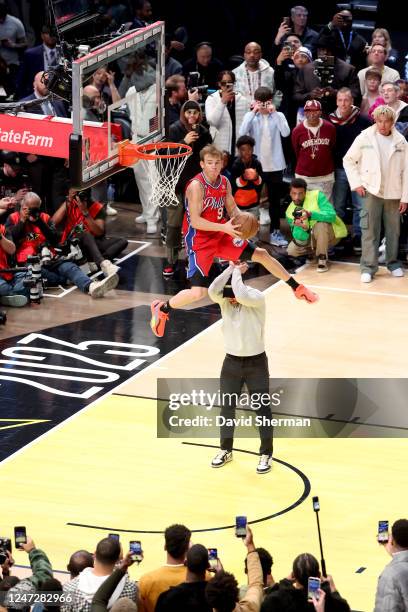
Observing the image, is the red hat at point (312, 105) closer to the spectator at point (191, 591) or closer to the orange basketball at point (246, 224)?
the orange basketball at point (246, 224)

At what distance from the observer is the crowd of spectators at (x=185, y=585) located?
24.3 ft

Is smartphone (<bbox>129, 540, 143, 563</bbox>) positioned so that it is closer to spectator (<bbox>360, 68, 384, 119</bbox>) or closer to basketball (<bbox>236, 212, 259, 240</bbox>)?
basketball (<bbox>236, 212, 259, 240</bbox>)

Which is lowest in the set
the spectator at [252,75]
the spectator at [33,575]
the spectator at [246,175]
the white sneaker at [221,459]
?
the white sneaker at [221,459]

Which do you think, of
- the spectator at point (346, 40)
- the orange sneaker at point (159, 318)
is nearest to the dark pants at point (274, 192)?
the spectator at point (346, 40)

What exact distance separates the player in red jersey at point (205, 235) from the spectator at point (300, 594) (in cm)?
495

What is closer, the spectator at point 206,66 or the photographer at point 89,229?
the photographer at point 89,229

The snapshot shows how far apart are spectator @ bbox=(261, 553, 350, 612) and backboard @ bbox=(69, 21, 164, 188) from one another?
5583 mm

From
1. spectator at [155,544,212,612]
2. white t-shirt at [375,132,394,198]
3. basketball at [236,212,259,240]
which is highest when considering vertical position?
basketball at [236,212,259,240]

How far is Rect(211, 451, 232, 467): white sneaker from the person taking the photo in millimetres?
11734

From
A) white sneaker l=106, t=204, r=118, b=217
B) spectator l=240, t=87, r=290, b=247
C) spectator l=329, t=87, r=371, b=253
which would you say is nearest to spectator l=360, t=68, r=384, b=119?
spectator l=329, t=87, r=371, b=253

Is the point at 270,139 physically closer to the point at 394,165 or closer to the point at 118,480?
the point at 394,165

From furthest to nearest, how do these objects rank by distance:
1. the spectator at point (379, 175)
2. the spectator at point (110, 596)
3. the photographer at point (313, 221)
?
1. the photographer at point (313, 221)
2. the spectator at point (379, 175)
3. the spectator at point (110, 596)

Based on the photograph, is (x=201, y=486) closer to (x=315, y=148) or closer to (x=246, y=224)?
(x=246, y=224)

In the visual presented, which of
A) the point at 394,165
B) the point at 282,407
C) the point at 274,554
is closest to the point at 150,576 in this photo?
the point at 274,554
